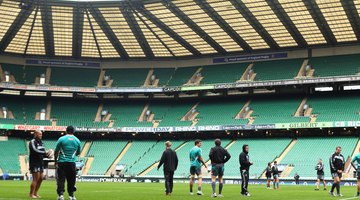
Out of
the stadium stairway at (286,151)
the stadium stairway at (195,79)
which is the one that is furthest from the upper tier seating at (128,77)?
the stadium stairway at (286,151)

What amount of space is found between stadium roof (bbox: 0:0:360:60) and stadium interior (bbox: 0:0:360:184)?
6.2 inches

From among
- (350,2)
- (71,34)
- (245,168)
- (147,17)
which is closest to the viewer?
(245,168)

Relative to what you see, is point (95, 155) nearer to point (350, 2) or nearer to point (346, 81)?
point (346, 81)

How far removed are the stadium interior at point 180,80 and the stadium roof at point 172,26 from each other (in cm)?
16

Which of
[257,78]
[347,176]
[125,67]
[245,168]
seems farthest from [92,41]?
[245,168]

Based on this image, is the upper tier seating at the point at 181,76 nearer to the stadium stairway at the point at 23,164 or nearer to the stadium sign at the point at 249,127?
the stadium sign at the point at 249,127

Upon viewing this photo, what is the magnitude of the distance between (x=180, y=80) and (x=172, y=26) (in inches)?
527

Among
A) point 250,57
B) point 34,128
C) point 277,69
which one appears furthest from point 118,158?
point 277,69

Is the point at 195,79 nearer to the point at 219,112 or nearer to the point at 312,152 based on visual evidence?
the point at 219,112

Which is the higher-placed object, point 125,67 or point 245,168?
point 125,67

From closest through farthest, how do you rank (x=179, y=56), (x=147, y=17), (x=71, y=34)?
(x=147, y=17) < (x=71, y=34) < (x=179, y=56)

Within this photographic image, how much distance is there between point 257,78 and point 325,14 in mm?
16559

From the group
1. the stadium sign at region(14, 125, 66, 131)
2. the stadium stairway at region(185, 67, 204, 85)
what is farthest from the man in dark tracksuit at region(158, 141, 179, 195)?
the stadium sign at region(14, 125, 66, 131)

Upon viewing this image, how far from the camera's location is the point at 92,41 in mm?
71375
